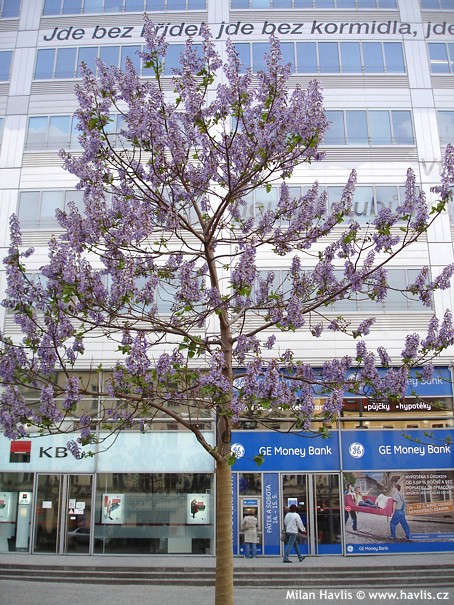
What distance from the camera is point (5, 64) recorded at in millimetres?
24297

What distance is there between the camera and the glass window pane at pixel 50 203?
22.5 meters

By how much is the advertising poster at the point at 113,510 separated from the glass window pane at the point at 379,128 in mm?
14271

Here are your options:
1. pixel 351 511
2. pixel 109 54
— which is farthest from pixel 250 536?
pixel 109 54

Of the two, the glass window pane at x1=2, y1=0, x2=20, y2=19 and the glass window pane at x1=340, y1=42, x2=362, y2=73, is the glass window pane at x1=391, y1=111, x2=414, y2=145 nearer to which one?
the glass window pane at x1=340, y1=42, x2=362, y2=73

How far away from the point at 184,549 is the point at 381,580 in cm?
641

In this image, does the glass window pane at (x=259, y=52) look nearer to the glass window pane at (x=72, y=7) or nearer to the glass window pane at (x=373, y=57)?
the glass window pane at (x=373, y=57)

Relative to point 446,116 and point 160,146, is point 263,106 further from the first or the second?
point 446,116

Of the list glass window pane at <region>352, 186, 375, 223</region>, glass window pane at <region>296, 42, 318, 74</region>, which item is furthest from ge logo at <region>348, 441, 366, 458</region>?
glass window pane at <region>296, 42, 318, 74</region>

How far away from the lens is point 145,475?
66.1 ft

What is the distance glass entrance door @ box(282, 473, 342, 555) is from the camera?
63.2 feet

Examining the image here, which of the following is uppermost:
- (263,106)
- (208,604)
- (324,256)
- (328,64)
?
(328,64)

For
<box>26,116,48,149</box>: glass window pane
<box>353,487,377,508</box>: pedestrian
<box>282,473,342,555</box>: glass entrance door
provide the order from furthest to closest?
<box>26,116,48,149</box>: glass window pane, <box>353,487,377,508</box>: pedestrian, <box>282,473,342,555</box>: glass entrance door

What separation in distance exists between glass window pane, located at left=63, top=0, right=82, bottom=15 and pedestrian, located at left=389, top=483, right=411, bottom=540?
791 inches

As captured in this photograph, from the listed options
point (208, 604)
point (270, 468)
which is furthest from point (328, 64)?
point (208, 604)
